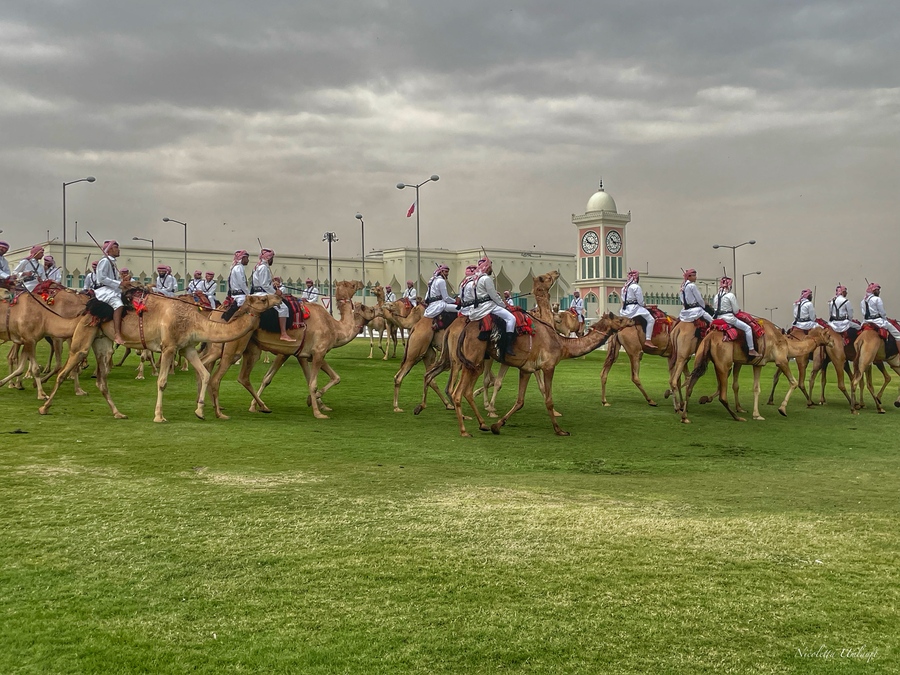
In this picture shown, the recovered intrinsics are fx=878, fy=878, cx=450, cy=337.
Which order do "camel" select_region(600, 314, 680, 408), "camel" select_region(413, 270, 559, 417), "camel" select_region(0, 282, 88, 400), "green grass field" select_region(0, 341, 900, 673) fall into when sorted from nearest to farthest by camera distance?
"green grass field" select_region(0, 341, 900, 673) < "camel" select_region(413, 270, 559, 417) < "camel" select_region(0, 282, 88, 400) < "camel" select_region(600, 314, 680, 408)

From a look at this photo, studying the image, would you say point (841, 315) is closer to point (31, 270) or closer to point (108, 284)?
point (108, 284)

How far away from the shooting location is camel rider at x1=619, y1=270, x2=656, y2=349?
20.1 m

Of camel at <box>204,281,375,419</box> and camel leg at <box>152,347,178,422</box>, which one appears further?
Answer: camel at <box>204,281,375,419</box>

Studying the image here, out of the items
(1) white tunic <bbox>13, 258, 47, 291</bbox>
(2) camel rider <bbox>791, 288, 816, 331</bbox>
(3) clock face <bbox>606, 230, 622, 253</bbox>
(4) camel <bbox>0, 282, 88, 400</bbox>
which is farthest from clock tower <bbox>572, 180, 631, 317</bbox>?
(4) camel <bbox>0, 282, 88, 400</bbox>

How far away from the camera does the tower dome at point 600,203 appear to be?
10281 cm

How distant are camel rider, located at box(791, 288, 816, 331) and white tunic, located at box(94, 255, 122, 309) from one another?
52.9 feet

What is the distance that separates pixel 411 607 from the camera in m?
5.54

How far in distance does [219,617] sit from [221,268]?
294 ft

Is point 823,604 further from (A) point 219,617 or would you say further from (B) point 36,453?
(B) point 36,453

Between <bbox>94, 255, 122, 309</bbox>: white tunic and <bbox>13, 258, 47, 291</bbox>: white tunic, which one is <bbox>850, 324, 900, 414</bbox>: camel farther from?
<bbox>13, 258, 47, 291</bbox>: white tunic

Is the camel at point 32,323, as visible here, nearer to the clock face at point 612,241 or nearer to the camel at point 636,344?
the camel at point 636,344

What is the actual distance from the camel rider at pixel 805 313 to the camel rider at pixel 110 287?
1608 cm

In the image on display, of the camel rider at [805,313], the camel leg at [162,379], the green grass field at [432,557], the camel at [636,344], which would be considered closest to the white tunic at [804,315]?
the camel rider at [805,313]

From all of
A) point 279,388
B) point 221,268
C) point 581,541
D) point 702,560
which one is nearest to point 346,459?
point 581,541
